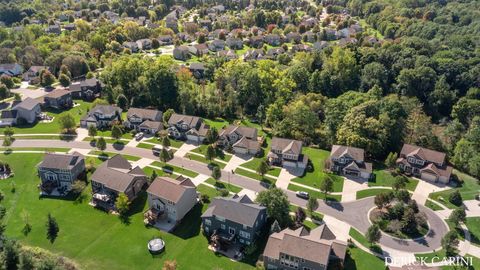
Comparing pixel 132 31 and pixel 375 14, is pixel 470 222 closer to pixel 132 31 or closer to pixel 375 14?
Result: pixel 132 31

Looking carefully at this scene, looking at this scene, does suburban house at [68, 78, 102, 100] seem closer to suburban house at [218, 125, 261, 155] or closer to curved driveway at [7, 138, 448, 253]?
curved driveway at [7, 138, 448, 253]

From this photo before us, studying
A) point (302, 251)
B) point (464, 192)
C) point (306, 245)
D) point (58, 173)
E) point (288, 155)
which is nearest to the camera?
point (302, 251)

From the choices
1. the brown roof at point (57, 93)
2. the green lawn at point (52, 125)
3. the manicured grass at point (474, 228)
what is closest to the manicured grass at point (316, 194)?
the manicured grass at point (474, 228)

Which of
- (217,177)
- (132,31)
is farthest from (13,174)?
(132,31)

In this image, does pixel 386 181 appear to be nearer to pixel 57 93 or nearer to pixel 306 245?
pixel 306 245

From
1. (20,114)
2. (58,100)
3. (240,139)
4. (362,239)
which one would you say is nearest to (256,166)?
(240,139)
